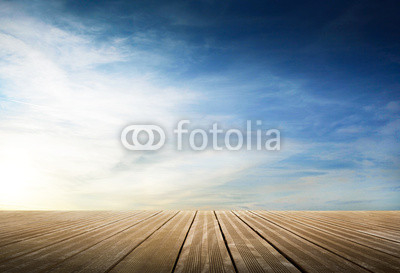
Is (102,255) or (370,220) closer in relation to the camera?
(102,255)

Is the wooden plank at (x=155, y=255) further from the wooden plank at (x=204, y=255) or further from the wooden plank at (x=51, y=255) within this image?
the wooden plank at (x=51, y=255)

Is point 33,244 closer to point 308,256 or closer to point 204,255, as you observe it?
point 204,255

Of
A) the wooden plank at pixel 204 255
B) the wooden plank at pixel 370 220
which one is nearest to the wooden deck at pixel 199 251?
the wooden plank at pixel 204 255

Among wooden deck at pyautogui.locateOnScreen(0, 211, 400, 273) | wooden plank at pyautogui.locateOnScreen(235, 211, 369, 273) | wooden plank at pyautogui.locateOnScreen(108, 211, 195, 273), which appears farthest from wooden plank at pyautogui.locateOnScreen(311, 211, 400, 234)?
wooden plank at pyautogui.locateOnScreen(108, 211, 195, 273)

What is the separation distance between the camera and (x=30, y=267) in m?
1.82

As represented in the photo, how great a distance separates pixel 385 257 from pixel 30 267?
2572mm

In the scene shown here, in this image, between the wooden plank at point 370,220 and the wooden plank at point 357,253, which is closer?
the wooden plank at point 357,253

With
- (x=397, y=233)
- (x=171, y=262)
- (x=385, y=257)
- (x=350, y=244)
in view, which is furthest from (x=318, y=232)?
(x=171, y=262)

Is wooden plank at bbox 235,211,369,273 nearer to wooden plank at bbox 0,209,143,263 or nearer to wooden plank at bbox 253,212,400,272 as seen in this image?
wooden plank at bbox 253,212,400,272

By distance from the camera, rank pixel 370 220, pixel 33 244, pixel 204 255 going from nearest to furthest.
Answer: pixel 204 255 → pixel 33 244 → pixel 370 220

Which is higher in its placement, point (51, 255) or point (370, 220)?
point (370, 220)

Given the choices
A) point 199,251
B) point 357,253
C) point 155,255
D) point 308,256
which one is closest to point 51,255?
point 155,255

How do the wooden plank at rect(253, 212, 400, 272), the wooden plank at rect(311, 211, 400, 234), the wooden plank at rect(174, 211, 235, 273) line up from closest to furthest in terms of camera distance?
the wooden plank at rect(174, 211, 235, 273) → the wooden plank at rect(253, 212, 400, 272) → the wooden plank at rect(311, 211, 400, 234)

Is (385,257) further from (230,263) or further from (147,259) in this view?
(147,259)
